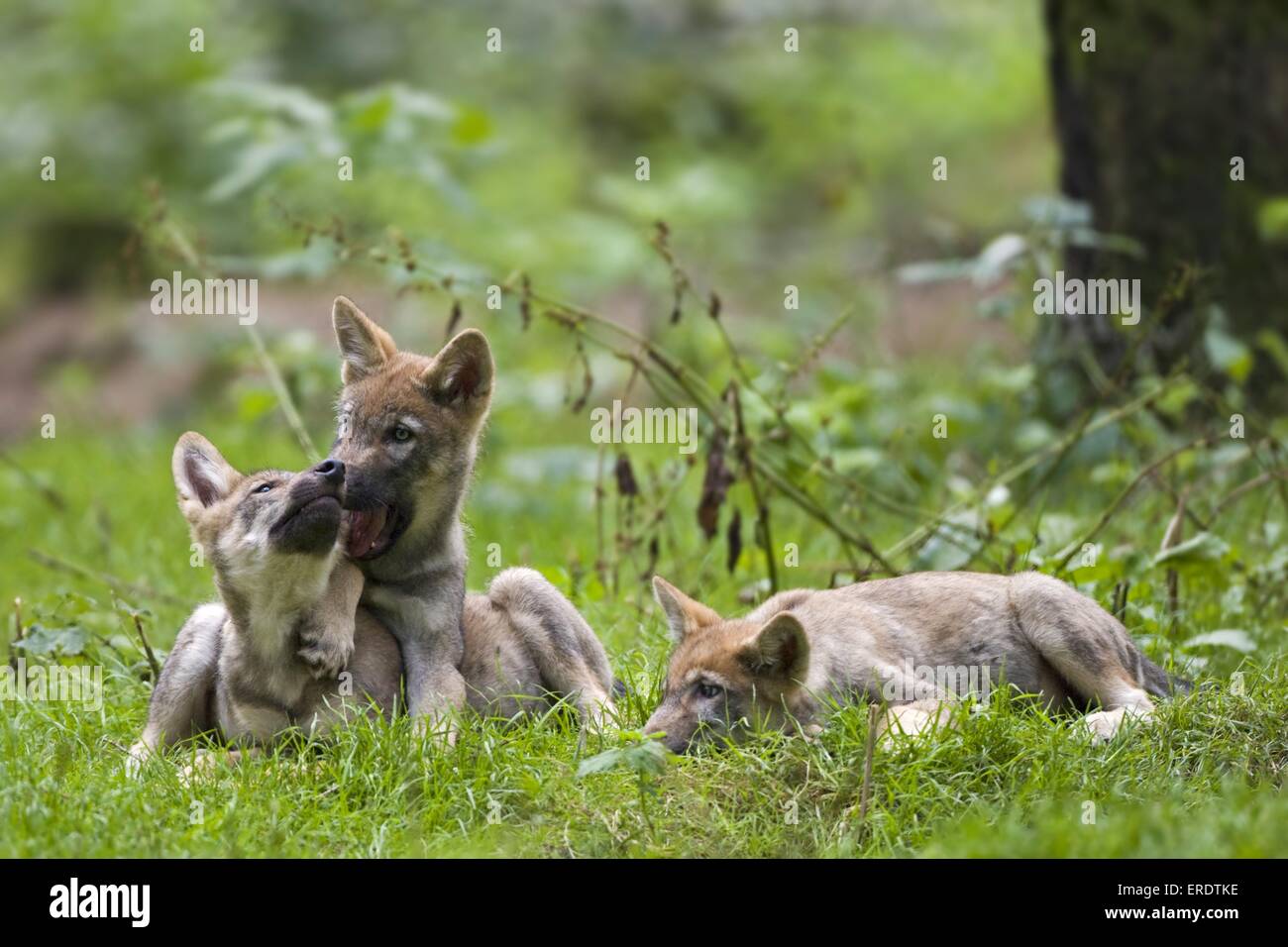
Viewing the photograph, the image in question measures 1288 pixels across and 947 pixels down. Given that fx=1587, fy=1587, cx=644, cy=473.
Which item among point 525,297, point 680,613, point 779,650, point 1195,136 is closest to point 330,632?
point 680,613

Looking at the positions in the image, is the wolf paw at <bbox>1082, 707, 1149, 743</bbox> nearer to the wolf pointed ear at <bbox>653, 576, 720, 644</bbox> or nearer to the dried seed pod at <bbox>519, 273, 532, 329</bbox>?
the wolf pointed ear at <bbox>653, 576, 720, 644</bbox>

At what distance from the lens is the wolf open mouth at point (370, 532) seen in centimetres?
652

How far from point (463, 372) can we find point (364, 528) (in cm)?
77

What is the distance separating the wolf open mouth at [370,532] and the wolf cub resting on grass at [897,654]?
3.85 ft

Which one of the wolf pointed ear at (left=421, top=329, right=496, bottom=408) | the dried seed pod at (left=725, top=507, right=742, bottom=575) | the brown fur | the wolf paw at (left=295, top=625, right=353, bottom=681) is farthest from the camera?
the dried seed pod at (left=725, top=507, right=742, bottom=575)

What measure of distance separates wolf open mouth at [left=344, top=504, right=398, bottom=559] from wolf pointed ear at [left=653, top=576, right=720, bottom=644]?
1134 millimetres

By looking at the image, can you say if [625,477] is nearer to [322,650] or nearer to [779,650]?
[779,650]

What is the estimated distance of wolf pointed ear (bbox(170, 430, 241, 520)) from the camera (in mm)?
6613

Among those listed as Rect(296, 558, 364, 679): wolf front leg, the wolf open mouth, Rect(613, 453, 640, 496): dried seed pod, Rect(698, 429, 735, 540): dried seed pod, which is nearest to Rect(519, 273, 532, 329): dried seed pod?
Rect(613, 453, 640, 496): dried seed pod

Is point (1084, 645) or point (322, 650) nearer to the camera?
point (322, 650)

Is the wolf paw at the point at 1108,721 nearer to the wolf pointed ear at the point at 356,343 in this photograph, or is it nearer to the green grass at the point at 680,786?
the green grass at the point at 680,786

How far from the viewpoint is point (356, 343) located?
6.83 m

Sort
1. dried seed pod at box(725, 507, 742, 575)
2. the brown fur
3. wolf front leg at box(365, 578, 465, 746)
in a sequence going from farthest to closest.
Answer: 1. dried seed pod at box(725, 507, 742, 575)
2. the brown fur
3. wolf front leg at box(365, 578, 465, 746)
